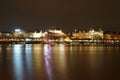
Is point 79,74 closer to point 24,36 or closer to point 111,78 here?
point 111,78

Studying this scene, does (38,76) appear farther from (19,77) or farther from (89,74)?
(89,74)

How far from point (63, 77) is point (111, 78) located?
2.29 meters

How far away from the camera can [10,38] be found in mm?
140250

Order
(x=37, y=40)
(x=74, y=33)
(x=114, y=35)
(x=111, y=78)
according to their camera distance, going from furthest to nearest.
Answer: (x=74, y=33) < (x=114, y=35) < (x=37, y=40) < (x=111, y=78)

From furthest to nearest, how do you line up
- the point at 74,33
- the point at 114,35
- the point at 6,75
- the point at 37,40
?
the point at 74,33
the point at 114,35
the point at 37,40
the point at 6,75

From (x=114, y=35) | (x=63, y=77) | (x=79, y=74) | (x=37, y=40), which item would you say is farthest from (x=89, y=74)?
(x=114, y=35)

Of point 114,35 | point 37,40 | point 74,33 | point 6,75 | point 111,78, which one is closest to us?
point 111,78

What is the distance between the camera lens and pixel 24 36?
14738 centimetres

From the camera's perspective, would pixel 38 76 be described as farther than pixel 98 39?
No

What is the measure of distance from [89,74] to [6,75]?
419 cm

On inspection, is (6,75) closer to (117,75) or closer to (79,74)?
(79,74)

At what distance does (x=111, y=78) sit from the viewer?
18234 mm

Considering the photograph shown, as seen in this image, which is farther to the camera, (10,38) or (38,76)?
(10,38)

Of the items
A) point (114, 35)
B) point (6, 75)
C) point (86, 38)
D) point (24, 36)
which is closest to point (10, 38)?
point (24, 36)
